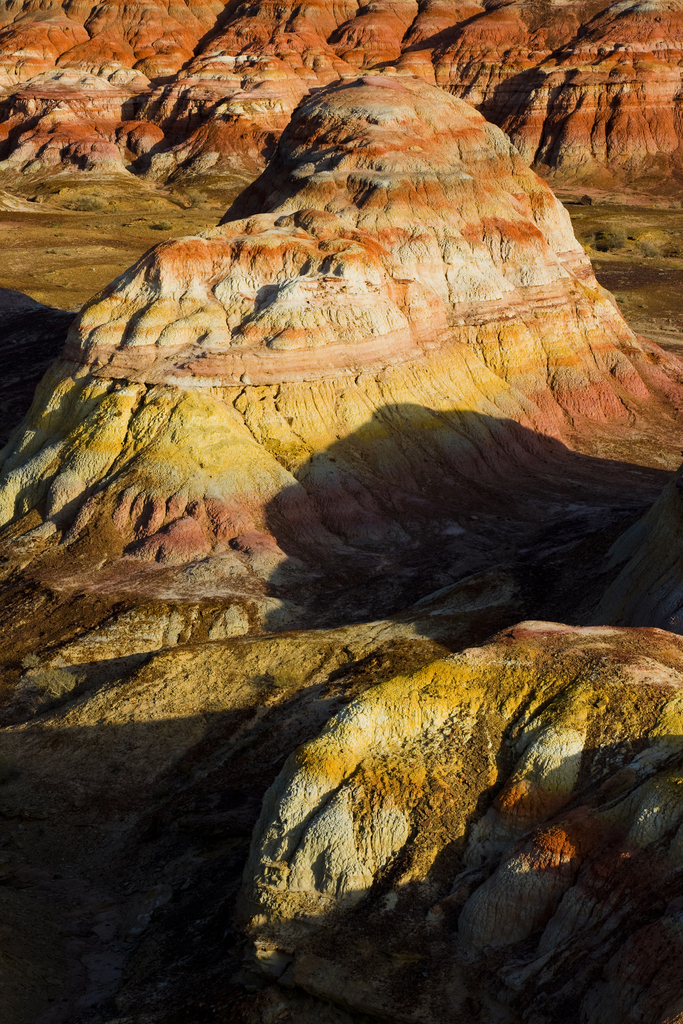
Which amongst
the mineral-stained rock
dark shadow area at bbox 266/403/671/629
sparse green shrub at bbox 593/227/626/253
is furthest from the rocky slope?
sparse green shrub at bbox 593/227/626/253

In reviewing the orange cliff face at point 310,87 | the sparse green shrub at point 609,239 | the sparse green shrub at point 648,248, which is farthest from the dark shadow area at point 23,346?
the orange cliff face at point 310,87

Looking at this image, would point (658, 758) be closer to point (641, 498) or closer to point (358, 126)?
point (641, 498)

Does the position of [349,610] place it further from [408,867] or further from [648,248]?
[648,248]

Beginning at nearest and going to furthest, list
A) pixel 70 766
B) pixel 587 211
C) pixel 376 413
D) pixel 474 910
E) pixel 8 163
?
pixel 474 910 → pixel 70 766 → pixel 376 413 → pixel 587 211 → pixel 8 163

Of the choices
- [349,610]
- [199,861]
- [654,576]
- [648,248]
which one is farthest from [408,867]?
[648,248]

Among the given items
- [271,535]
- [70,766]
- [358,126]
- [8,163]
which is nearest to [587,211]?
[8,163]

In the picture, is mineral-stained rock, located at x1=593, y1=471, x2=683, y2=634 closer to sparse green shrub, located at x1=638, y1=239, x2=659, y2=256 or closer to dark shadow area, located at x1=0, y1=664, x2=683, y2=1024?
dark shadow area, located at x1=0, y1=664, x2=683, y2=1024
